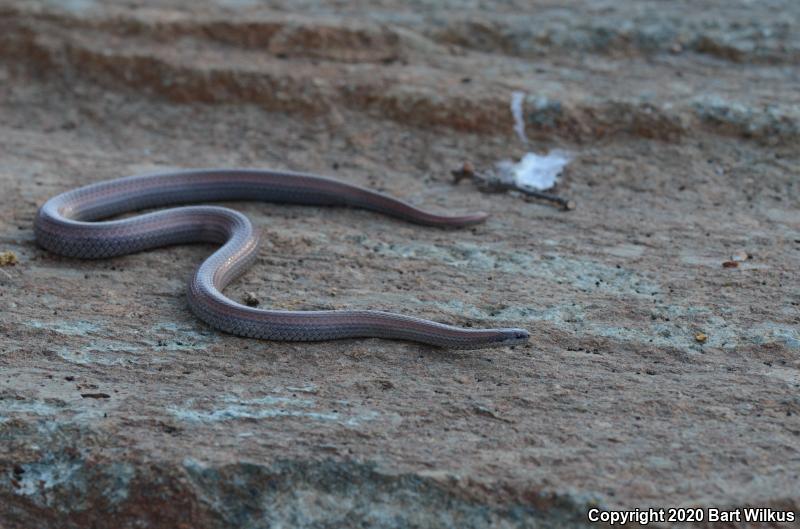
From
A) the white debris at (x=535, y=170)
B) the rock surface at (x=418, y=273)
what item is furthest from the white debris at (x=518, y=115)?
the white debris at (x=535, y=170)

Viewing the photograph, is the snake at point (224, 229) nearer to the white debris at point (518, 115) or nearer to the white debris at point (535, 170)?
the white debris at point (535, 170)

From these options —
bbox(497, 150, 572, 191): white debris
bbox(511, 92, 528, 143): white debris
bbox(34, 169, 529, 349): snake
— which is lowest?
bbox(34, 169, 529, 349): snake

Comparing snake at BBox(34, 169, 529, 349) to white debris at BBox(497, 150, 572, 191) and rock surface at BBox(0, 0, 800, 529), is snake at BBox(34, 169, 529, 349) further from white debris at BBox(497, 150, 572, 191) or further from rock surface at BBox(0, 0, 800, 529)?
white debris at BBox(497, 150, 572, 191)

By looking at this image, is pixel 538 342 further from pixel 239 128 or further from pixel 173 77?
pixel 173 77

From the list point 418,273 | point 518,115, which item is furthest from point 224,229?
point 518,115

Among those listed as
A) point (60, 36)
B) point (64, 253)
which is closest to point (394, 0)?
point (60, 36)

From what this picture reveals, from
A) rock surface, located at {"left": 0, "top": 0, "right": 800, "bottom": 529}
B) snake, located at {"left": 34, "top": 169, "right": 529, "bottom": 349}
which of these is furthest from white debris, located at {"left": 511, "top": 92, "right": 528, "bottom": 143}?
snake, located at {"left": 34, "top": 169, "right": 529, "bottom": 349}

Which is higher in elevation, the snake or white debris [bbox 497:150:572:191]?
white debris [bbox 497:150:572:191]
